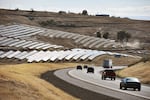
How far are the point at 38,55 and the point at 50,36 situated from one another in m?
49.8

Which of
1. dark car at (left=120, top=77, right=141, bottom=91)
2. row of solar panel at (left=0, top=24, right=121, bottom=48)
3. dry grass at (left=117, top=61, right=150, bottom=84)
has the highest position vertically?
dark car at (left=120, top=77, right=141, bottom=91)

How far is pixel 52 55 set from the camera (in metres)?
142

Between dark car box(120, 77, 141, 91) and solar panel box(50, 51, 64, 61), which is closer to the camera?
dark car box(120, 77, 141, 91)

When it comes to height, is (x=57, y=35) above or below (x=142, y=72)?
below

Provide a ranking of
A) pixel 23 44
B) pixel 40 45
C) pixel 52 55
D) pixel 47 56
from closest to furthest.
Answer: pixel 47 56 → pixel 52 55 → pixel 23 44 → pixel 40 45

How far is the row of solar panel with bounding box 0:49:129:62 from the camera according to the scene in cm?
13450

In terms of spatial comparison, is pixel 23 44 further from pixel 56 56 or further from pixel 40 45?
pixel 56 56

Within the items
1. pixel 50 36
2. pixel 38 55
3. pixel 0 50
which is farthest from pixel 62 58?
pixel 50 36

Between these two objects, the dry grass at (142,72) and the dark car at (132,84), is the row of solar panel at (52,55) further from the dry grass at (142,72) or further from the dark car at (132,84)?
the dark car at (132,84)

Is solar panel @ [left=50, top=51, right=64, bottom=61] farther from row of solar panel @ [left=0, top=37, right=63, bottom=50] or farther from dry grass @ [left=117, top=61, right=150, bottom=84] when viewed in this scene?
dry grass @ [left=117, top=61, right=150, bottom=84]

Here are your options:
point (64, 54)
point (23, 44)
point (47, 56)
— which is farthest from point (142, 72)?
point (23, 44)

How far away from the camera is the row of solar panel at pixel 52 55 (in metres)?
134

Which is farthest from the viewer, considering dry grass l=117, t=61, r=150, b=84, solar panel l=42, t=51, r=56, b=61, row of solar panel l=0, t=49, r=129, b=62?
solar panel l=42, t=51, r=56, b=61

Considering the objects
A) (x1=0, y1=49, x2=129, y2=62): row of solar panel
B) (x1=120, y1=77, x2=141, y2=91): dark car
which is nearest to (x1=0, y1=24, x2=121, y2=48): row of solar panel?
(x1=0, y1=49, x2=129, y2=62): row of solar panel
